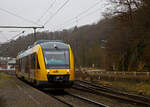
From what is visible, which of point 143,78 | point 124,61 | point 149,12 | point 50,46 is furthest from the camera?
point 124,61

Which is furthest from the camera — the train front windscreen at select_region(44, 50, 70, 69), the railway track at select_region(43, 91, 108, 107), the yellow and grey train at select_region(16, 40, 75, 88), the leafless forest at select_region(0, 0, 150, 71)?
the leafless forest at select_region(0, 0, 150, 71)

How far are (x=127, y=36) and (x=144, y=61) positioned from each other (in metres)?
4.81

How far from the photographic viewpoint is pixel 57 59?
17.5 m

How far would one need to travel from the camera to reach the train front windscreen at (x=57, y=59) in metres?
17.1

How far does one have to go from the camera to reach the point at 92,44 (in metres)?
78.4

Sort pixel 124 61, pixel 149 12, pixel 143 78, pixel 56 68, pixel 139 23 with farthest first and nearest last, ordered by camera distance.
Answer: pixel 124 61
pixel 139 23
pixel 149 12
pixel 143 78
pixel 56 68

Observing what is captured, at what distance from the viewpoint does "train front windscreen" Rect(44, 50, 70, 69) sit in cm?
1708

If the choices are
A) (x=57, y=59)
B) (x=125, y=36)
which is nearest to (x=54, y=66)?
(x=57, y=59)

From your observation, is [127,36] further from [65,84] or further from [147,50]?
[65,84]

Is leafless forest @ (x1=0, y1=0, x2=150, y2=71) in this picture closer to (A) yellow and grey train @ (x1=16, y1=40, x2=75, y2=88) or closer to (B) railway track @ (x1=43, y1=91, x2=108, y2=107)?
(A) yellow and grey train @ (x1=16, y1=40, x2=75, y2=88)

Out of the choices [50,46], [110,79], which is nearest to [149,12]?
[110,79]

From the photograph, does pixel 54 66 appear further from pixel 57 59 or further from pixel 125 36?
pixel 125 36

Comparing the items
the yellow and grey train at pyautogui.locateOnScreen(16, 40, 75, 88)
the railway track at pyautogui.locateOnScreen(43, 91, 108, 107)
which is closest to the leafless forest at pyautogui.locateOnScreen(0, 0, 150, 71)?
the yellow and grey train at pyautogui.locateOnScreen(16, 40, 75, 88)

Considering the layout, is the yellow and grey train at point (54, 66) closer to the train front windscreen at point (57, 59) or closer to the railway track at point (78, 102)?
the train front windscreen at point (57, 59)
